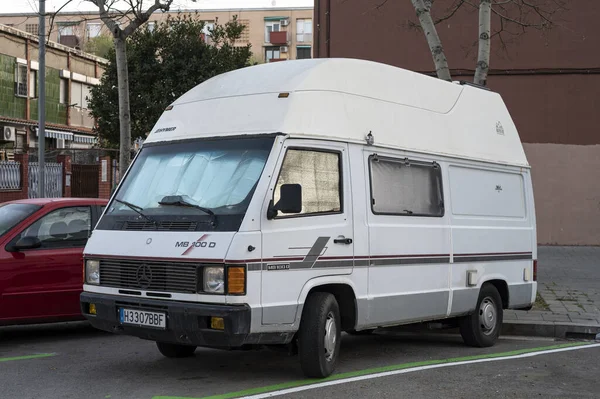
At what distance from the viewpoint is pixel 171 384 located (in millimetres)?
6910

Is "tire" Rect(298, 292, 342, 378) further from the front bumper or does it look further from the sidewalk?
the sidewalk

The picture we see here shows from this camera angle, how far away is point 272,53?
7312 centimetres

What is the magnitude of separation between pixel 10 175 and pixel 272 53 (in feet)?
165

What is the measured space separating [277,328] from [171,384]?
1.08 metres

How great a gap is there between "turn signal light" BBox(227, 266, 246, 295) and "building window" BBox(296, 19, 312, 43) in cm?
6714

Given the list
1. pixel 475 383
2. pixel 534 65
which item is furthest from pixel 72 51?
pixel 475 383

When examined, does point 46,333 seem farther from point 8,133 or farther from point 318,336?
point 8,133

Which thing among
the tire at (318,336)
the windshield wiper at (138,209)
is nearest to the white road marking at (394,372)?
the tire at (318,336)

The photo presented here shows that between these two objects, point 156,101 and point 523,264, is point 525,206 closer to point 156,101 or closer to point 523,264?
point 523,264

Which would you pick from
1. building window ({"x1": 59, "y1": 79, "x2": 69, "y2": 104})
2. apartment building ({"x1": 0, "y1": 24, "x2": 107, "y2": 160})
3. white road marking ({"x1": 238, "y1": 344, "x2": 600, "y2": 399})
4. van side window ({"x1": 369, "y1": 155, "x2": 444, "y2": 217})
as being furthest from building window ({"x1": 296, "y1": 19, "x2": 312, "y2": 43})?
van side window ({"x1": 369, "y1": 155, "x2": 444, "y2": 217})

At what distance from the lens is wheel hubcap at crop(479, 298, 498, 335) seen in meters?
9.30

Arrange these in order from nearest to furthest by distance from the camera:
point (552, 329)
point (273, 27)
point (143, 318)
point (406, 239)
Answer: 1. point (143, 318)
2. point (406, 239)
3. point (552, 329)
4. point (273, 27)

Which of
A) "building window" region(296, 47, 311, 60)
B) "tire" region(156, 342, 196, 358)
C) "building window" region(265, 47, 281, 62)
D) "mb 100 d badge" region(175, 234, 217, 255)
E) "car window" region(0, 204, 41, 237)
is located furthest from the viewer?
"building window" region(265, 47, 281, 62)

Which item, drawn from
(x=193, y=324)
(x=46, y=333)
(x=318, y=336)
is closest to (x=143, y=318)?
(x=193, y=324)
